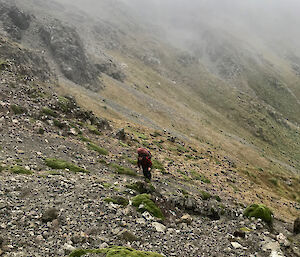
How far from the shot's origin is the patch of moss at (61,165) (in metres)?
19.3

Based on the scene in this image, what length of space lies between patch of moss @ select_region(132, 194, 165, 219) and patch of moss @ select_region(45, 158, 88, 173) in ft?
20.6

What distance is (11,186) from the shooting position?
14.2 m

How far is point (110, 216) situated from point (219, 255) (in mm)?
6372

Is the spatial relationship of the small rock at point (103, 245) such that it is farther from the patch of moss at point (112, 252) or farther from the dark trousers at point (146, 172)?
the dark trousers at point (146, 172)

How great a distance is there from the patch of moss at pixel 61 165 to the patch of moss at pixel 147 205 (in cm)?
626

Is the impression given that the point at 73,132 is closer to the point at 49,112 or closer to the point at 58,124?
the point at 58,124

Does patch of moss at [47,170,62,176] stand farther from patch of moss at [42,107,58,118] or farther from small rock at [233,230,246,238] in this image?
small rock at [233,230,246,238]

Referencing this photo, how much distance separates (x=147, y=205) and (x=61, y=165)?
7.86 meters

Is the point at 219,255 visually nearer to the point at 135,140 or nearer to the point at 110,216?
the point at 110,216


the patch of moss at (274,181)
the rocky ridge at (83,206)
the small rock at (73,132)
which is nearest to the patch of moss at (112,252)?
the rocky ridge at (83,206)

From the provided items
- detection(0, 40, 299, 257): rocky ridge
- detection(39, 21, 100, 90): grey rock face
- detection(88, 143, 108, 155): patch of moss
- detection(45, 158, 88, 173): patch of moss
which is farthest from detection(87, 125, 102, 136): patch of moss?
detection(39, 21, 100, 90): grey rock face

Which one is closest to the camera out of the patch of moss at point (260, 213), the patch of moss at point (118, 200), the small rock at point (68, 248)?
the small rock at point (68, 248)

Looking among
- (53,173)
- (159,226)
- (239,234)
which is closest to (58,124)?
(53,173)

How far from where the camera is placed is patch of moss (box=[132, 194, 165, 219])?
15688 mm
